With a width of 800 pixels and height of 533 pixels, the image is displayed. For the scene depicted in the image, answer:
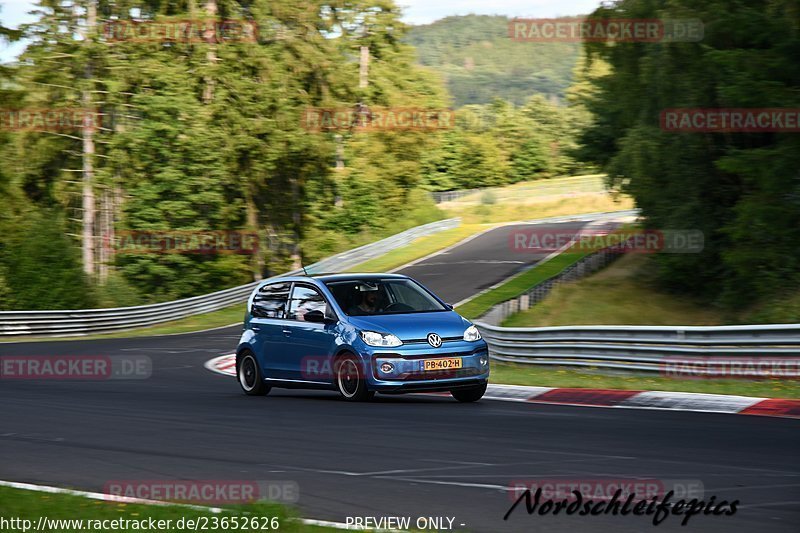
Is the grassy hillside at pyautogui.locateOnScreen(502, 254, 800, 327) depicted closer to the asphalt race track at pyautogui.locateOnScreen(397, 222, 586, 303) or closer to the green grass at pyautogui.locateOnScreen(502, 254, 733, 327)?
the green grass at pyautogui.locateOnScreen(502, 254, 733, 327)

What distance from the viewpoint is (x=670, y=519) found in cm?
638

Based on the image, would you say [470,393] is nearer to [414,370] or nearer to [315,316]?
[414,370]

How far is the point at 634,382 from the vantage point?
16156 mm

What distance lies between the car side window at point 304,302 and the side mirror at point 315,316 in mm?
54

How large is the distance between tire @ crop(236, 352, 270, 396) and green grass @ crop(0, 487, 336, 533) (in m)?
8.46

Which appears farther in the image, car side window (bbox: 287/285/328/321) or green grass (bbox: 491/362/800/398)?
car side window (bbox: 287/285/328/321)

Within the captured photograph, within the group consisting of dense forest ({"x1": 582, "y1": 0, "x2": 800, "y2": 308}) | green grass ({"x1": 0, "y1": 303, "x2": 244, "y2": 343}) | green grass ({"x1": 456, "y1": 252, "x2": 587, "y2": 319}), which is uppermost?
dense forest ({"x1": 582, "y1": 0, "x2": 800, "y2": 308})

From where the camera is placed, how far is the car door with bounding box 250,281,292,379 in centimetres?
1538

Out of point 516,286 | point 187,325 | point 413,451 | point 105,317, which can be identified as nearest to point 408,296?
point 413,451

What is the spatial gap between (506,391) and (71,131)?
38166 mm

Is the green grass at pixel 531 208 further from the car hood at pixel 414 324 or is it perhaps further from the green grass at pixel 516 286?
the car hood at pixel 414 324

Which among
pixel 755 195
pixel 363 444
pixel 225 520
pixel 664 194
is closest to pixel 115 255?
pixel 664 194

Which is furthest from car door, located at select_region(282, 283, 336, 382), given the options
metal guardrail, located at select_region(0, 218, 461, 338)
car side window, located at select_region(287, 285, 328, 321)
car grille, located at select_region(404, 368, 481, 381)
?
metal guardrail, located at select_region(0, 218, 461, 338)

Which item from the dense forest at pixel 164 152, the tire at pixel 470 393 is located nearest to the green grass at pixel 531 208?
the dense forest at pixel 164 152
